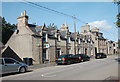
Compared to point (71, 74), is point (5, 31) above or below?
above

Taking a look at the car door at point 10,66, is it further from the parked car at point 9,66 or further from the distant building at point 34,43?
the distant building at point 34,43

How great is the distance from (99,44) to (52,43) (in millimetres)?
31419

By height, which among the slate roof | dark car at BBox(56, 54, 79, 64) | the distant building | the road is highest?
the slate roof

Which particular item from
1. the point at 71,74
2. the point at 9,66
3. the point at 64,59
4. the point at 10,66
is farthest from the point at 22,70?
the point at 64,59

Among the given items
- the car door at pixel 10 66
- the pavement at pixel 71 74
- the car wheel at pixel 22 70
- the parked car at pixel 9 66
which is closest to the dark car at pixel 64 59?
the pavement at pixel 71 74

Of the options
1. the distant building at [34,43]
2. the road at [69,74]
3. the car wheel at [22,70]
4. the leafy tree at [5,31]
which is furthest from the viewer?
the leafy tree at [5,31]

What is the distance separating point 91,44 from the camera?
4912 centimetres

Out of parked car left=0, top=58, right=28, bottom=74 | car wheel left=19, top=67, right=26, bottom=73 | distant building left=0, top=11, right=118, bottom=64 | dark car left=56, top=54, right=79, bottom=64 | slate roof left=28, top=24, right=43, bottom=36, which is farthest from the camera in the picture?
slate roof left=28, top=24, right=43, bottom=36

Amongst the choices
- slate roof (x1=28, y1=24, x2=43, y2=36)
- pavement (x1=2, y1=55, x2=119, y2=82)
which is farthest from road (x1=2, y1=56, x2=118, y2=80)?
slate roof (x1=28, y1=24, x2=43, y2=36)

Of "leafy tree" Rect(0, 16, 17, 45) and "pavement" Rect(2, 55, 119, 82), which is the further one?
"leafy tree" Rect(0, 16, 17, 45)

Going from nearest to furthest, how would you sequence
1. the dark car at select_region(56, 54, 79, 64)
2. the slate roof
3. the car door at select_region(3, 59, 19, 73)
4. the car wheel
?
the car door at select_region(3, 59, 19, 73)
the car wheel
the dark car at select_region(56, 54, 79, 64)
the slate roof

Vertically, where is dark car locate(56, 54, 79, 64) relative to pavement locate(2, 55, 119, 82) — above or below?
above

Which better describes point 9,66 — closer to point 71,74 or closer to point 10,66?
point 10,66

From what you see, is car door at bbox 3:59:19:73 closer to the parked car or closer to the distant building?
the parked car
